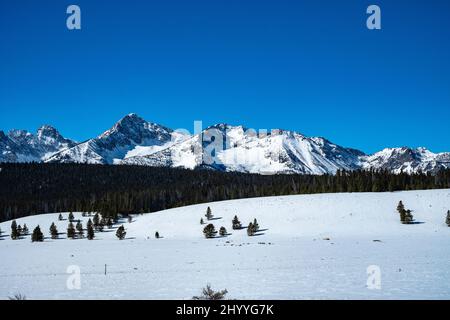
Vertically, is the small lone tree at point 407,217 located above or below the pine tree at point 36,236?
above

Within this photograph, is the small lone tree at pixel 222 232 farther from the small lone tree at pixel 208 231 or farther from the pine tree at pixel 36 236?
the pine tree at pixel 36 236

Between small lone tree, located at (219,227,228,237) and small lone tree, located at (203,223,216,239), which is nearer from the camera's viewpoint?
small lone tree, located at (203,223,216,239)

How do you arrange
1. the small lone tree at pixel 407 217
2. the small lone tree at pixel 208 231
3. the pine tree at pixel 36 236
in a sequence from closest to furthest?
the small lone tree at pixel 407 217, the small lone tree at pixel 208 231, the pine tree at pixel 36 236

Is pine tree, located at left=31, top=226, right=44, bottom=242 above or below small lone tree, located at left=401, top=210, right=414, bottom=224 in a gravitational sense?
below

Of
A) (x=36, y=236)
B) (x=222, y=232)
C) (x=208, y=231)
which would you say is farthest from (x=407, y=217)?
(x=36, y=236)

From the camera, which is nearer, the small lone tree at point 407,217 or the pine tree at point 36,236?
the small lone tree at point 407,217

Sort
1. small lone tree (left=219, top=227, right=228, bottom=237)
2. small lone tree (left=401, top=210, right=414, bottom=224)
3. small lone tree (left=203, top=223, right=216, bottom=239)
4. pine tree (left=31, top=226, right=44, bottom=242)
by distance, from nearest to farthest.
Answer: small lone tree (left=401, top=210, right=414, bottom=224) < small lone tree (left=203, top=223, right=216, bottom=239) < small lone tree (left=219, top=227, right=228, bottom=237) < pine tree (left=31, top=226, right=44, bottom=242)

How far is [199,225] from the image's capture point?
4136 inches

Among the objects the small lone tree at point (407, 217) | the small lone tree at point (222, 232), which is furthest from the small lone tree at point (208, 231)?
the small lone tree at point (407, 217)

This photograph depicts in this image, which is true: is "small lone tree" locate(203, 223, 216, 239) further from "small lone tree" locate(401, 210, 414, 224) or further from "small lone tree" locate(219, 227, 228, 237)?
"small lone tree" locate(401, 210, 414, 224)

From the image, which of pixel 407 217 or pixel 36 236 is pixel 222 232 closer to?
pixel 407 217

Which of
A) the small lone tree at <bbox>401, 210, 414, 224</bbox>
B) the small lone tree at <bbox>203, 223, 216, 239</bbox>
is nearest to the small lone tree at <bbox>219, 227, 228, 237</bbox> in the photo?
the small lone tree at <bbox>203, 223, 216, 239</bbox>
